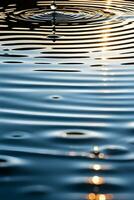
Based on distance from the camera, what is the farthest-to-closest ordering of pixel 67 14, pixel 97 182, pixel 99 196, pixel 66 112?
pixel 67 14 < pixel 66 112 < pixel 97 182 < pixel 99 196

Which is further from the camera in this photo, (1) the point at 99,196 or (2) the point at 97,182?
(2) the point at 97,182

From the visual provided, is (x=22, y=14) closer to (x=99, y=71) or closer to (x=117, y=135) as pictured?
(x=99, y=71)

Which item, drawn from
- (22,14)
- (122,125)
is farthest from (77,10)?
(122,125)

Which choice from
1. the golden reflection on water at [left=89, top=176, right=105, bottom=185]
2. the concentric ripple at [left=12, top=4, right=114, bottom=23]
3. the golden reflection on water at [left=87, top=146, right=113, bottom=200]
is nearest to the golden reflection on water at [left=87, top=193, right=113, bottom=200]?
the golden reflection on water at [left=87, top=146, right=113, bottom=200]

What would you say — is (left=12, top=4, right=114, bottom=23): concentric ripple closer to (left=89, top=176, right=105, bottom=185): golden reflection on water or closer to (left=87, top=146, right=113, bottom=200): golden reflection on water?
(left=87, top=146, right=113, bottom=200): golden reflection on water

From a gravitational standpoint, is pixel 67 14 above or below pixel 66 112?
above

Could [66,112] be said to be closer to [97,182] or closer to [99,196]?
[97,182]

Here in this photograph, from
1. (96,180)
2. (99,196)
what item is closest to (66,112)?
(96,180)

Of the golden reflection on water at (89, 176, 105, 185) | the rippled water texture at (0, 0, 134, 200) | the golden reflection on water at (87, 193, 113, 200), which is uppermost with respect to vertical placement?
the rippled water texture at (0, 0, 134, 200)

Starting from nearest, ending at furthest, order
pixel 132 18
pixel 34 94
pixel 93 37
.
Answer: pixel 34 94
pixel 93 37
pixel 132 18
